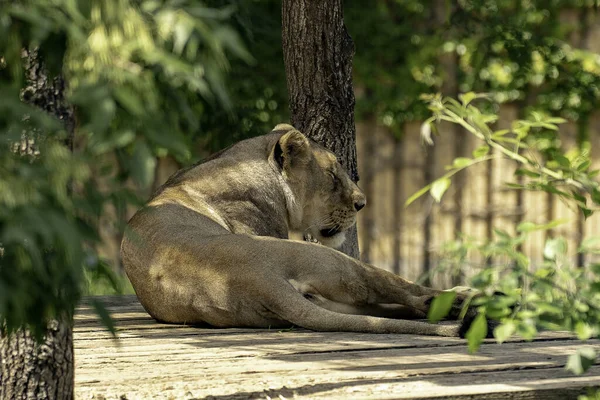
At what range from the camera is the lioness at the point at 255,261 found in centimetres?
393

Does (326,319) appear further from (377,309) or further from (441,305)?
(441,305)

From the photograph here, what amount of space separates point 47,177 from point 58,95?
86 centimetres

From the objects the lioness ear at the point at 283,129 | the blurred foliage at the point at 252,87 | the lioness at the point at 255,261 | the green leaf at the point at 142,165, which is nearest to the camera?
the green leaf at the point at 142,165

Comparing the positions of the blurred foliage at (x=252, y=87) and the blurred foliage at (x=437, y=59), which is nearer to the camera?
the blurred foliage at (x=252, y=87)

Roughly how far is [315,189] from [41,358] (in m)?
2.64

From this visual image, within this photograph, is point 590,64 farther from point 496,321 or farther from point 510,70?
point 496,321

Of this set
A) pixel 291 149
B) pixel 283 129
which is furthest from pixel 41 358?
pixel 283 129

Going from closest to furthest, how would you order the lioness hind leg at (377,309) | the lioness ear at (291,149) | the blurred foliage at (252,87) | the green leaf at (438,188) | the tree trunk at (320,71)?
the green leaf at (438,188) < the lioness hind leg at (377,309) < the lioness ear at (291,149) < the tree trunk at (320,71) < the blurred foliage at (252,87)

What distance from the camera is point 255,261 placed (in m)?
3.97

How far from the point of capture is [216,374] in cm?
297

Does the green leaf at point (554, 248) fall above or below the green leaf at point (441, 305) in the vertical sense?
above

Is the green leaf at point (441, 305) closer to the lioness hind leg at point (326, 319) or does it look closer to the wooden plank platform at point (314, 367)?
the wooden plank platform at point (314, 367)

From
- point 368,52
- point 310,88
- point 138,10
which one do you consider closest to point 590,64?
point 368,52

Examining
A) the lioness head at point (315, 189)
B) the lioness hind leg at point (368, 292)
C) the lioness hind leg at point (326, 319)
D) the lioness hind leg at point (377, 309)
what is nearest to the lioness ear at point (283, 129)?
the lioness head at point (315, 189)
